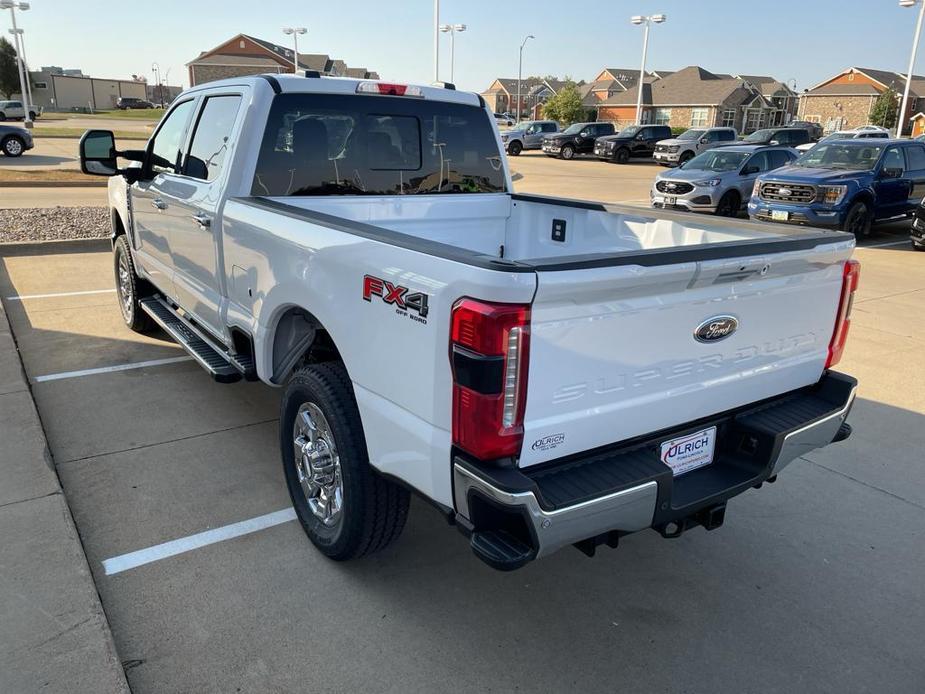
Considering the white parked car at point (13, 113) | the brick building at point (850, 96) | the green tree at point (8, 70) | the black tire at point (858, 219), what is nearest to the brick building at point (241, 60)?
the green tree at point (8, 70)

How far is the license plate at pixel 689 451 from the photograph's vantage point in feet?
9.27

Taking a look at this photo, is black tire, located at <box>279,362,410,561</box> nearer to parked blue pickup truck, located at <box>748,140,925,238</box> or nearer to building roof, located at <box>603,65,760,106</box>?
parked blue pickup truck, located at <box>748,140,925,238</box>

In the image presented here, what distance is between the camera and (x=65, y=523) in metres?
3.36

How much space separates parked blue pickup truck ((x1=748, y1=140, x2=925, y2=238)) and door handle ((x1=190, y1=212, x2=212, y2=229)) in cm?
1132

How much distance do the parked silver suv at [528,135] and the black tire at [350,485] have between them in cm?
3819

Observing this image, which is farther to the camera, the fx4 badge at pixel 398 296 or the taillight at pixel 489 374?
the fx4 badge at pixel 398 296

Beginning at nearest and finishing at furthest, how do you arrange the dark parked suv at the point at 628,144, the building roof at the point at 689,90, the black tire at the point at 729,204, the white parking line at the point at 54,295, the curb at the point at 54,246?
the white parking line at the point at 54,295 → the curb at the point at 54,246 → the black tire at the point at 729,204 → the dark parked suv at the point at 628,144 → the building roof at the point at 689,90

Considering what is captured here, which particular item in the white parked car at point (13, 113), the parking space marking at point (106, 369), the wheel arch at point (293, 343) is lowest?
the parking space marking at point (106, 369)

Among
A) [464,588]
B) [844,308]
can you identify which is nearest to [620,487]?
[464,588]

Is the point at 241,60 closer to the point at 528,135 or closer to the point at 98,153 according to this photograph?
the point at 528,135

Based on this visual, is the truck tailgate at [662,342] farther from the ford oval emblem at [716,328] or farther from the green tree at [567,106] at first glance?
the green tree at [567,106]

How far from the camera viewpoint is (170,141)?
208 inches

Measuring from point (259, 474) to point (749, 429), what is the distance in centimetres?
273

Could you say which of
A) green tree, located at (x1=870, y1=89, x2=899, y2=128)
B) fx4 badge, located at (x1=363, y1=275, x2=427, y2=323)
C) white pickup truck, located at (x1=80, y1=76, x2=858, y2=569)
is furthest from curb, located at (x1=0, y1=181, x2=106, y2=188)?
green tree, located at (x1=870, y1=89, x2=899, y2=128)
